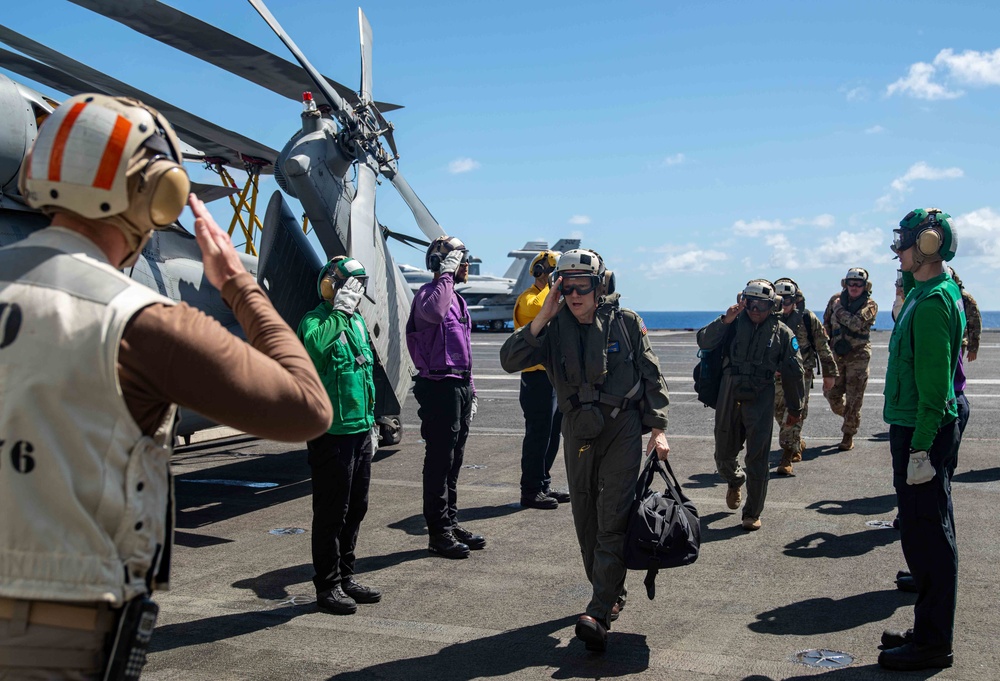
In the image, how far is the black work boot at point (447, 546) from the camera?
21.2 ft

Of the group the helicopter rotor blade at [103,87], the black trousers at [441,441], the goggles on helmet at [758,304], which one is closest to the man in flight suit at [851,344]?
the goggles on helmet at [758,304]

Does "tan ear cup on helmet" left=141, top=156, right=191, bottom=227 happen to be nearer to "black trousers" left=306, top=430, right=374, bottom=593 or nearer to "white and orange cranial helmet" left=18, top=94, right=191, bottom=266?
"white and orange cranial helmet" left=18, top=94, right=191, bottom=266

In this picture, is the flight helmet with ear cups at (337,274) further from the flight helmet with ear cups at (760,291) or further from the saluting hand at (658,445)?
the flight helmet with ear cups at (760,291)

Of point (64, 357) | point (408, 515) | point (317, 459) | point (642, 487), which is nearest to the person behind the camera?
point (64, 357)

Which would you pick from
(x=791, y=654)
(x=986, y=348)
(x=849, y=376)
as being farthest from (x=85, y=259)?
(x=986, y=348)

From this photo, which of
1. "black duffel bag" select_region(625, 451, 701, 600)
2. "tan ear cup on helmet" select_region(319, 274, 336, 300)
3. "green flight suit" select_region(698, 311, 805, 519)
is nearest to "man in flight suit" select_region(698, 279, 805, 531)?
"green flight suit" select_region(698, 311, 805, 519)

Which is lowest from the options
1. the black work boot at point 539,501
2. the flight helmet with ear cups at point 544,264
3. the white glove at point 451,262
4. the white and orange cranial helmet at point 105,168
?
the black work boot at point 539,501

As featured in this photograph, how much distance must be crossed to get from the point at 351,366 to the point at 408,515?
266 centimetres

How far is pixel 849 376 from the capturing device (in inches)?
423

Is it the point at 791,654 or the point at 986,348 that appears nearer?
the point at 791,654

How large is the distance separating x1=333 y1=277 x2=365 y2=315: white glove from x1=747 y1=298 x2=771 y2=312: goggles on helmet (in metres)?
3.42

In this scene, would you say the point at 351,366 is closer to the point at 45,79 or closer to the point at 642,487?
the point at 642,487

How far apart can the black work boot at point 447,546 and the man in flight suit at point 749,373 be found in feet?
7.66

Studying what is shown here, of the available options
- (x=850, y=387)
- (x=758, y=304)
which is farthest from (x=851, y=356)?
(x=758, y=304)
